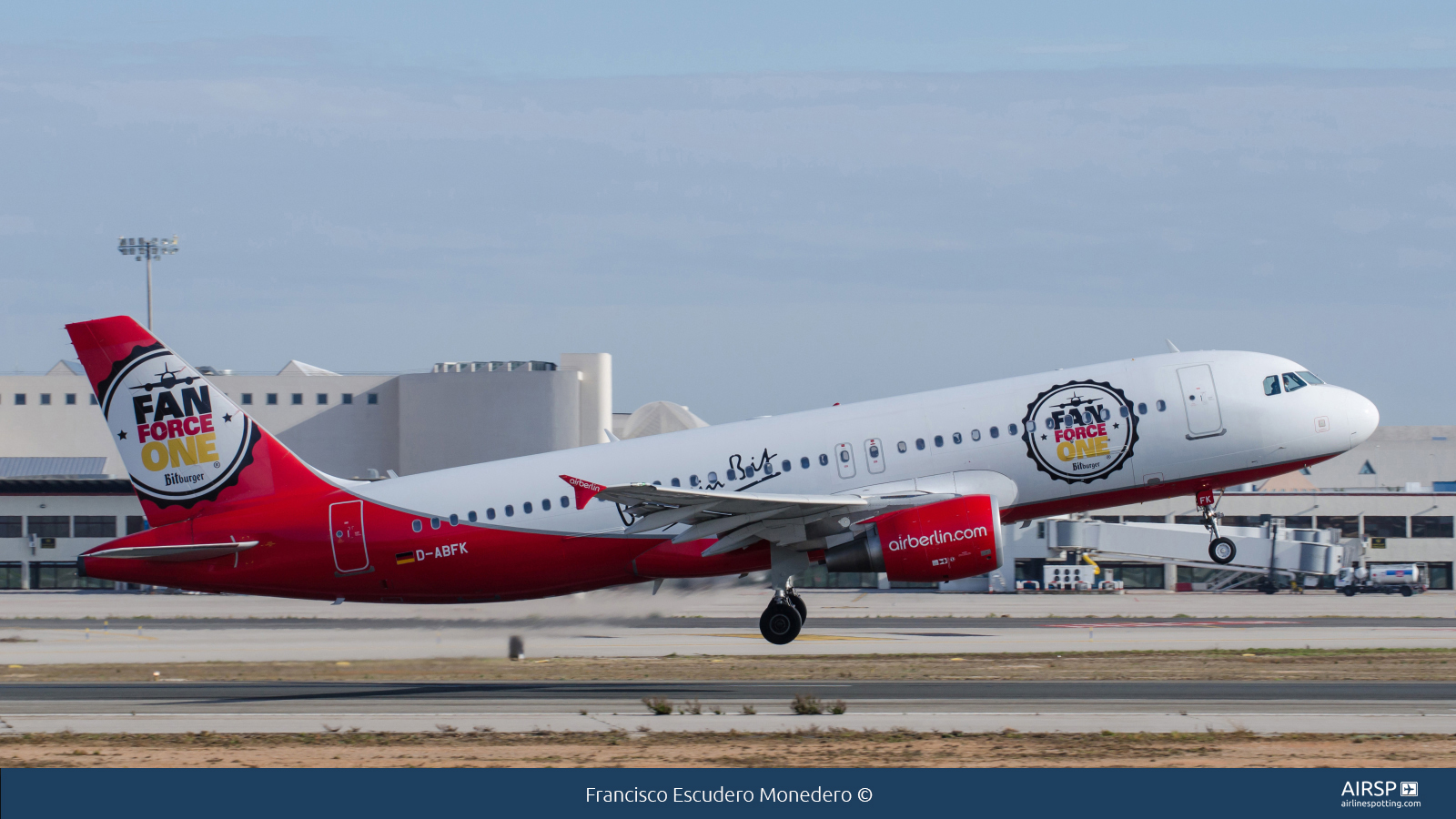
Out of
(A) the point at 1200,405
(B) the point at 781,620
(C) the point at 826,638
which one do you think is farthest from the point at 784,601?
(C) the point at 826,638

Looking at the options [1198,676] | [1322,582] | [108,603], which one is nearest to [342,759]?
[1198,676]

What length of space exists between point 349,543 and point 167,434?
5.00 m

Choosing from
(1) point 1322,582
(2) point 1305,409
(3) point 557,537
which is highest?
(2) point 1305,409

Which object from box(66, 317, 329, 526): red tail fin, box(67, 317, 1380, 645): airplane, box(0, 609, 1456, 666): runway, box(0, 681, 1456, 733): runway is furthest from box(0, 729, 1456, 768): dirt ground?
box(0, 609, 1456, 666): runway

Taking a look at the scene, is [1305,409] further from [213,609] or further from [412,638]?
[213,609]

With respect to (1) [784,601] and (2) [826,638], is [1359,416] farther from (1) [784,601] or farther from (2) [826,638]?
(2) [826,638]

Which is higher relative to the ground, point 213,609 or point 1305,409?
point 1305,409

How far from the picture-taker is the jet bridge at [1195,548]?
84188 millimetres

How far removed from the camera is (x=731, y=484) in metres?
30.9

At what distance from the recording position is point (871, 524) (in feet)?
98.4

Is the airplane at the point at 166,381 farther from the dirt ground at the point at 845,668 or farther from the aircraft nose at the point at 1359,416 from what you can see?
the aircraft nose at the point at 1359,416

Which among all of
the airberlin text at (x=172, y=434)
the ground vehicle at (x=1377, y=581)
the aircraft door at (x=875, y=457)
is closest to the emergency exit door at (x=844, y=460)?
the aircraft door at (x=875, y=457)

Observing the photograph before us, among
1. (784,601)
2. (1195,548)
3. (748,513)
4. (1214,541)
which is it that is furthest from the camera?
(1195,548)

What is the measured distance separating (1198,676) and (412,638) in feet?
Result: 66.7
